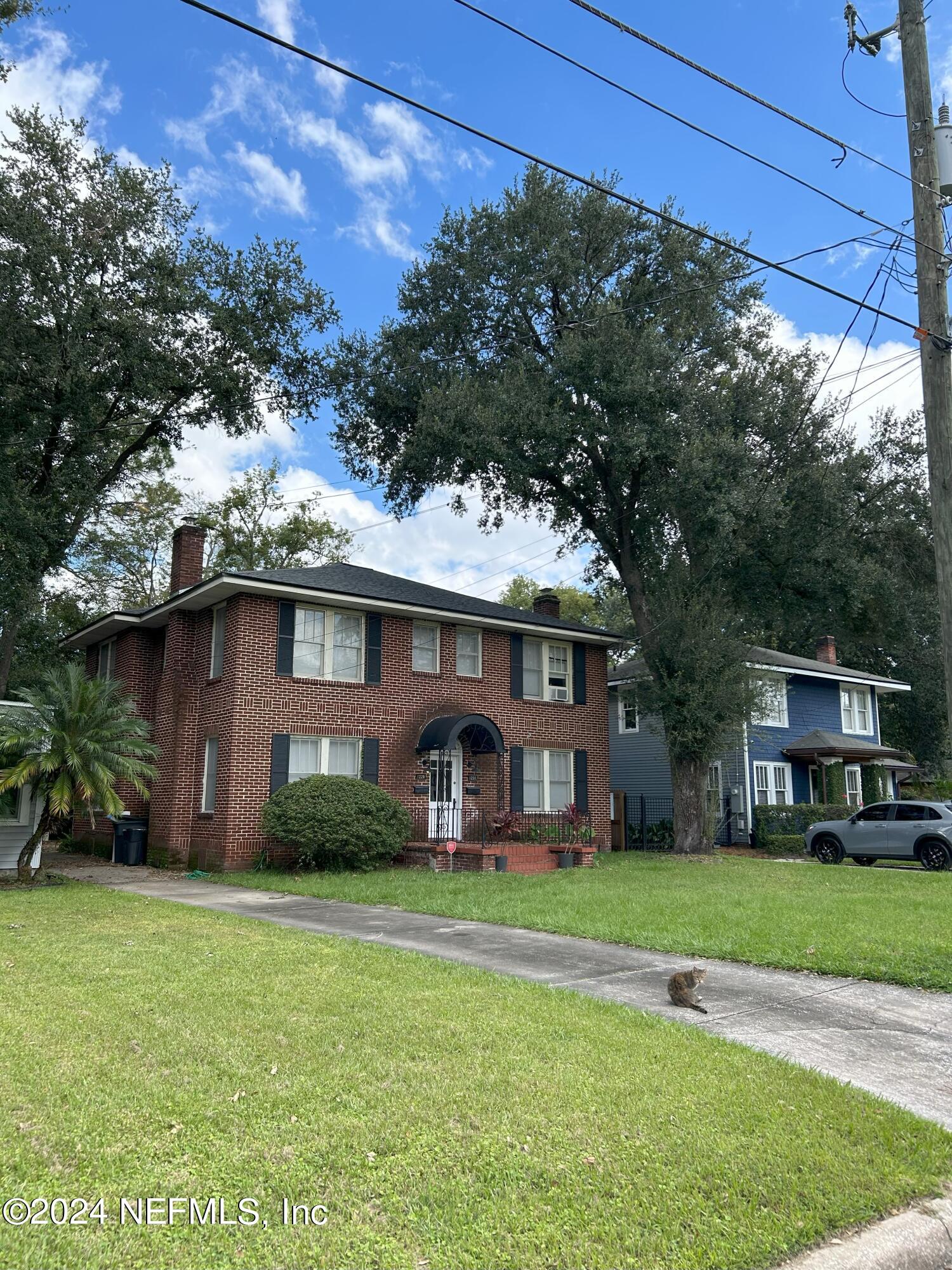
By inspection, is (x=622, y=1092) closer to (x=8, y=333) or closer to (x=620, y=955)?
(x=620, y=955)

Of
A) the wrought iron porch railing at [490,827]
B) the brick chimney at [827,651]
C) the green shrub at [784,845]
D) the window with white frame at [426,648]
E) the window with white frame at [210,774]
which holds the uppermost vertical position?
the brick chimney at [827,651]

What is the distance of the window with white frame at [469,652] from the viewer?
22.4 metres

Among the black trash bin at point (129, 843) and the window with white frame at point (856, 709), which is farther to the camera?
the window with white frame at point (856, 709)

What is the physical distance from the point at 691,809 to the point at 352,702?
10.2m

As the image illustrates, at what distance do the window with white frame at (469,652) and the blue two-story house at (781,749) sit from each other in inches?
224

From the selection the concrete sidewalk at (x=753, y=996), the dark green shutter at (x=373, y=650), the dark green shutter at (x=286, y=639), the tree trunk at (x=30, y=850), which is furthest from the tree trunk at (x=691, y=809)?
the tree trunk at (x=30, y=850)

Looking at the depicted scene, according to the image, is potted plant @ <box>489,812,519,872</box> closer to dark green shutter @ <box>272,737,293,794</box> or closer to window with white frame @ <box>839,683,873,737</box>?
dark green shutter @ <box>272,737,293,794</box>

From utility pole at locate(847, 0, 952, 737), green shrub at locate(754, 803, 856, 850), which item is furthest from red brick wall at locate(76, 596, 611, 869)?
utility pole at locate(847, 0, 952, 737)

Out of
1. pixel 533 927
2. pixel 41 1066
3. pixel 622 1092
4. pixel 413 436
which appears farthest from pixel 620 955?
pixel 413 436

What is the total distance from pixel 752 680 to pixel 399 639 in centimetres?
963

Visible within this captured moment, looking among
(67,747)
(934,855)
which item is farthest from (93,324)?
(934,855)

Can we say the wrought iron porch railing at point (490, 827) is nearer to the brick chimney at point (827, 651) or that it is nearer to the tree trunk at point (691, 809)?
the tree trunk at point (691, 809)

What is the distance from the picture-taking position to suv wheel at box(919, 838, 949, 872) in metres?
19.7

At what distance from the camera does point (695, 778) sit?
80.9ft
